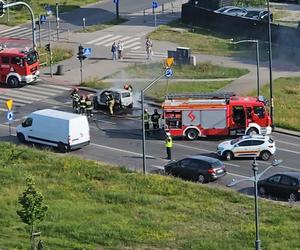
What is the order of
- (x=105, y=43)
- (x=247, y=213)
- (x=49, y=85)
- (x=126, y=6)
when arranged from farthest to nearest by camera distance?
(x=126, y=6) → (x=105, y=43) → (x=49, y=85) → (x=247, y=213)

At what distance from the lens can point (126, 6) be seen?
309ft

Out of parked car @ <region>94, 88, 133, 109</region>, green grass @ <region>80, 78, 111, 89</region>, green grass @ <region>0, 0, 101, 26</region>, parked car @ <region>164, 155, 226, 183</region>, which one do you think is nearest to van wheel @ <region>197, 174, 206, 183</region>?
parked car @ <region>164, 155, 226, 183</region>

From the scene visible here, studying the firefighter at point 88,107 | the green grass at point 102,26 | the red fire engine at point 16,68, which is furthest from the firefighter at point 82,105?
the green grass at point 102,26

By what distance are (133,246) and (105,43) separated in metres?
42.8

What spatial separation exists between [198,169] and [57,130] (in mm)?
8849

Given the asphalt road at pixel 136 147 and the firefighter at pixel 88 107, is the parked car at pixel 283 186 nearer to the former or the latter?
the asphalt road at pixel 136 147

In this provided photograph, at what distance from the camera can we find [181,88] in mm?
67062

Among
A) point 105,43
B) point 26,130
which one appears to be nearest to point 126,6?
point 105,43

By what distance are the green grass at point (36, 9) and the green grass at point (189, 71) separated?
61.4 ft

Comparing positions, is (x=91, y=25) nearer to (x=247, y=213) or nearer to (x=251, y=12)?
(x=251, y=12)

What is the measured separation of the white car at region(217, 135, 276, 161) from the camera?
53.5 metres

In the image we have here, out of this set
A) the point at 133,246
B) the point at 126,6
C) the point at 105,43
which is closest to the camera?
the point at 133,246

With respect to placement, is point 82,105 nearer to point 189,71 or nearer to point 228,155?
point 228,155

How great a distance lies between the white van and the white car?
7.58 metres
